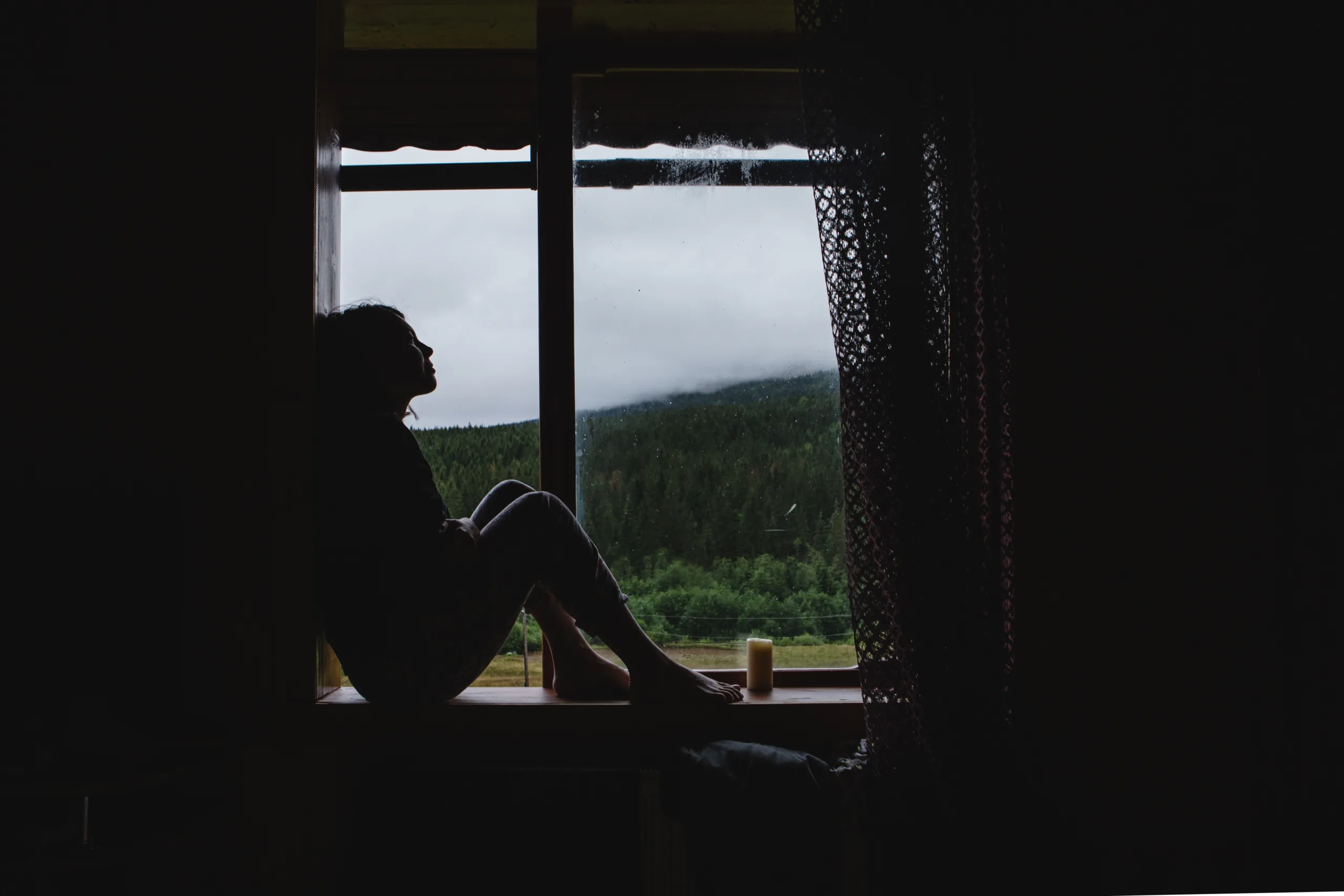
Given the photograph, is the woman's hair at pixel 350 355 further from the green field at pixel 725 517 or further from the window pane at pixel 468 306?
the green field at pixel 725 517

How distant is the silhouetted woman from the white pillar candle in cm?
9

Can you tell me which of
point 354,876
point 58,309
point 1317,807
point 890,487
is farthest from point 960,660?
point 58,309

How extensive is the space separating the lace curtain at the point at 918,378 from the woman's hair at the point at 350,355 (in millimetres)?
909

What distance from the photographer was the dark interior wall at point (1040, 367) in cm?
139

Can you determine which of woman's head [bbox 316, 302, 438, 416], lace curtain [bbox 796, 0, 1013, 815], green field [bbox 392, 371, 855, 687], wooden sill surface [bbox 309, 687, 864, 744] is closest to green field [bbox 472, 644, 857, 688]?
green field [bbox 392, 371, 855, 687]

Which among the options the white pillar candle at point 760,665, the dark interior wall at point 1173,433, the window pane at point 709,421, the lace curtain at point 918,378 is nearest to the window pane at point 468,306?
the window pane at point 709,421

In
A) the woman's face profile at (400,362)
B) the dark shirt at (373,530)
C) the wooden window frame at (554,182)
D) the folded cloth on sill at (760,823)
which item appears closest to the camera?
the folded cloth on sill at (760,823)

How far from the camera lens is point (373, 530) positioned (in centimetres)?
135

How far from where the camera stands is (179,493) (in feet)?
4.64

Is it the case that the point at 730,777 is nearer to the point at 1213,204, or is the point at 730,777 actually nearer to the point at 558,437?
the point at 558,437

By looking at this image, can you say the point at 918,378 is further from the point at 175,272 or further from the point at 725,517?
the point at 175,272

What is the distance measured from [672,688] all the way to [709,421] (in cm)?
59

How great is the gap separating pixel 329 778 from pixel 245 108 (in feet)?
4.50

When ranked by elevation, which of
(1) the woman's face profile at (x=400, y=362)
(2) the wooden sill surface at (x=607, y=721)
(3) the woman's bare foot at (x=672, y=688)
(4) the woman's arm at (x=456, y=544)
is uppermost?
(1) the woman's face profile at (x=400, y=362)
